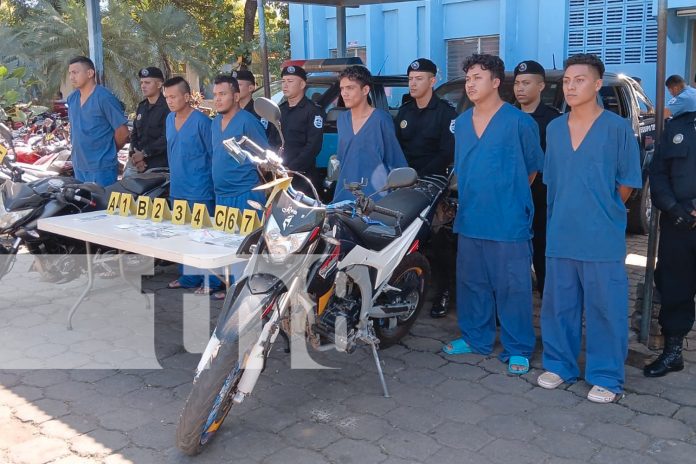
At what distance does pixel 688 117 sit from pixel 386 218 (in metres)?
1.71

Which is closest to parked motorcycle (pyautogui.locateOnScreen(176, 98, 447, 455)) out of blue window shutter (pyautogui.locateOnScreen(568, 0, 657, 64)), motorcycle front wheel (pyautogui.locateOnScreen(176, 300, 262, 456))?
motorcycle front wheel (pyautogui.locateOnScreen(176, 300, 262, 456))

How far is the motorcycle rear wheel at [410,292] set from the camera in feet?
14.5

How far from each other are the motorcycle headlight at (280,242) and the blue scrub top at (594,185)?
1.40m

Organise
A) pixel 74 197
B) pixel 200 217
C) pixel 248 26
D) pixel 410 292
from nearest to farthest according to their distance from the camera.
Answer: pixel 200 217, pixel 410 292, pixel 74 197, pixel 248 26

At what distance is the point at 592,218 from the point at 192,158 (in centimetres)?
304

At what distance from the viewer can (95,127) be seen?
6.07 m

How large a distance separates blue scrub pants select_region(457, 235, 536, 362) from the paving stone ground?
0.59 feet

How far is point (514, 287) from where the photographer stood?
4227 millimetres

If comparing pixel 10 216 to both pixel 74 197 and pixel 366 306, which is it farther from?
pixel 366 306

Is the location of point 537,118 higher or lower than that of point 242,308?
higher

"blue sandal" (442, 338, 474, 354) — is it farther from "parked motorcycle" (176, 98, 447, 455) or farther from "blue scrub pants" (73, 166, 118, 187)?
"blue scrub pants" (73, 166, 118, 187)

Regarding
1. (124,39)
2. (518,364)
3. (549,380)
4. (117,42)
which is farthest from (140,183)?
(117,42)

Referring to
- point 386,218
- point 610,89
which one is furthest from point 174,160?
point 610,89

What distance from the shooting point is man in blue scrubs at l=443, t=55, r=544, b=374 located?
4.09 meters
